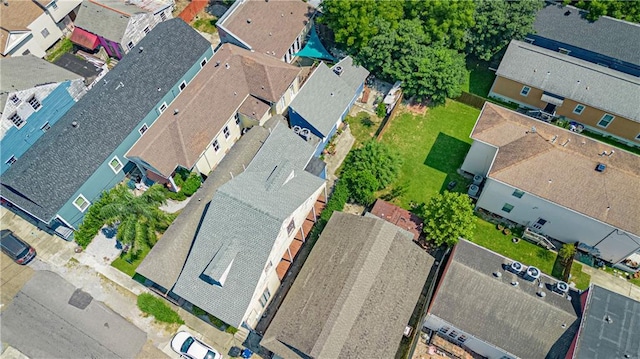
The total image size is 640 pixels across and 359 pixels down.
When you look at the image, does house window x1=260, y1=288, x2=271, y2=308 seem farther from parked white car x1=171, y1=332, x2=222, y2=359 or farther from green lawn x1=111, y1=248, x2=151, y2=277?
green lawn x1=111, y1=248, x2=151, y2=277

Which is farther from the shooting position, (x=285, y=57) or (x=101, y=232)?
(x=285, y=57)

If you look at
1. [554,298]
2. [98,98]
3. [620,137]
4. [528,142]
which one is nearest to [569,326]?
[554,298]

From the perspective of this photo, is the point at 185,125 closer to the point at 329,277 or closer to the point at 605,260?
the point at 329,277

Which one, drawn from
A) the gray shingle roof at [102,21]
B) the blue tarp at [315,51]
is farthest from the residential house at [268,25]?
the gray shingle roof at [102,21]

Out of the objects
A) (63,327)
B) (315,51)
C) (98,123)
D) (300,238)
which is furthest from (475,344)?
(98,123)

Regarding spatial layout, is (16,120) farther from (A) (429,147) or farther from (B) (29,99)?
(A) (429,147)

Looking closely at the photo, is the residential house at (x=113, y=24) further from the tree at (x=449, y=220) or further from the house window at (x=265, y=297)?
the tree at (x=449, y=220)
